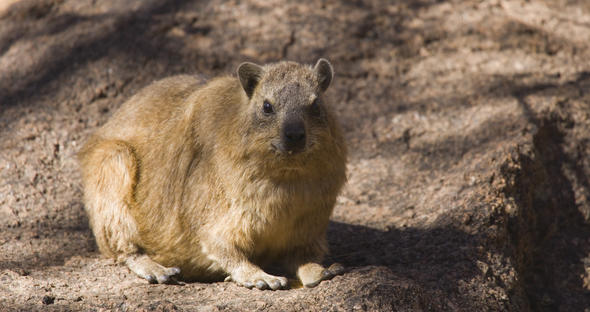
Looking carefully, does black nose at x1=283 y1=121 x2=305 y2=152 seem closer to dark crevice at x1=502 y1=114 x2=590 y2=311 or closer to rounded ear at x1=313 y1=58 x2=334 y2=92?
rounded ear at x1=313 y1=58 x2=334 y2=92

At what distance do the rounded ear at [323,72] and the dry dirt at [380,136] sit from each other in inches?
65.8

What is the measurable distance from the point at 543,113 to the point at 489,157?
4.83 feet

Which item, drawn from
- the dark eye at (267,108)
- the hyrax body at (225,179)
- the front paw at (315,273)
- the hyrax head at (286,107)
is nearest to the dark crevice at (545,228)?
the front paw at (315,273)

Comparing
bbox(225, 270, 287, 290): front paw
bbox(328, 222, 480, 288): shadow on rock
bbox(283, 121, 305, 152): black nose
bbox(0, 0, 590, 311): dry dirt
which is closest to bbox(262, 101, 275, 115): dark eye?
bbox(283, 121, 305, 152): black nose

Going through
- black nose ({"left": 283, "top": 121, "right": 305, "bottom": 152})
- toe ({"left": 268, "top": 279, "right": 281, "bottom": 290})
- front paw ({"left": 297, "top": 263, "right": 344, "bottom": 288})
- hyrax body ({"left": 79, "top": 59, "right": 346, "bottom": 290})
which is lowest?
front paw ({"left": 297, "top": 263, "right": 344, "bottom": 288})

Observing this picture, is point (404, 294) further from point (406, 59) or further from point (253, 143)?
point (406, 59)

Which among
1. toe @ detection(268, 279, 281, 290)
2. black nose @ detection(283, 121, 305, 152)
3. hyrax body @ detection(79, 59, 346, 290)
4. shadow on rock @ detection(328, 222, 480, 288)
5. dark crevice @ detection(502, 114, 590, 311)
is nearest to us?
black nose @ detection(283, 121, 305, 152)

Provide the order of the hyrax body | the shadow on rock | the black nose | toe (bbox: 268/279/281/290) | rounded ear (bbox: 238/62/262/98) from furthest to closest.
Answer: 1. rounded ear (bbox: 238/62/262/98)
2. the shadow on rock
3. the hyrax body
4. toe (bbox: 268/279/281/290)
5. the black nose

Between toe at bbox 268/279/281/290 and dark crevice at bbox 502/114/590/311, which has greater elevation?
Result: toe at bbox 268/279/281/290

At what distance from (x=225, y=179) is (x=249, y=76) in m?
0.94

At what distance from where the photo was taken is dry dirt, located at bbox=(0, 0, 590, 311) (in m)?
5.73

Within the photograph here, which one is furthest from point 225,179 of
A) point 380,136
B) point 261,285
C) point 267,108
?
point 380,136

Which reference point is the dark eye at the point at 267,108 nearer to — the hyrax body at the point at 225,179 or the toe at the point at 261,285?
the hyrax body at the point at 225,179

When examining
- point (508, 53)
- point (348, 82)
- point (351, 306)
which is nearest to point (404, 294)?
point (351, 306)
